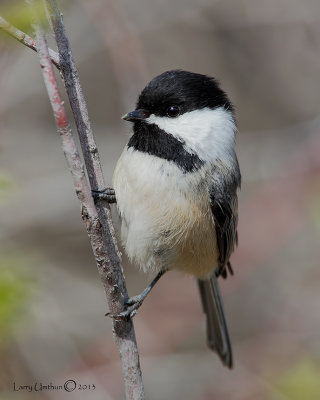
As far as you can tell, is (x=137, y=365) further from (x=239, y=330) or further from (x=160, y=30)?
(x=160, y=30)

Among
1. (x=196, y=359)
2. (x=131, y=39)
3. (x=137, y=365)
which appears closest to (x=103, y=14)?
(x=131, y=39)

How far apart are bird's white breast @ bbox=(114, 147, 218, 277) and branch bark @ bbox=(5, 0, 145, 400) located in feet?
1.26

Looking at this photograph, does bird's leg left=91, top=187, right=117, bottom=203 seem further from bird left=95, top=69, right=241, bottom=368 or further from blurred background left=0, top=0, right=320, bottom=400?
blurred background left=0, top=0, right=320, bottom=400

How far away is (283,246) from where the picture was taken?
4629 millimetres

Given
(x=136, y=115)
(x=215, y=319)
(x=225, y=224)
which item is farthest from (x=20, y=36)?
(x=215, y=319)

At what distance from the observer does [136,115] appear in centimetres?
260

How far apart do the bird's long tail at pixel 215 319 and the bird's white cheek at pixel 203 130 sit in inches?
41.8

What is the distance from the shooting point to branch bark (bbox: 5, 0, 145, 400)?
1813 millimetres

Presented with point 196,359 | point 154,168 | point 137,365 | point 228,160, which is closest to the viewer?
point 137,365

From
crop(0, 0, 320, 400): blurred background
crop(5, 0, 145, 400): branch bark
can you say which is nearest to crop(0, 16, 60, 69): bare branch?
crop(5, 0, 145, 400): branch bark

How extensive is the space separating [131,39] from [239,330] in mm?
2544

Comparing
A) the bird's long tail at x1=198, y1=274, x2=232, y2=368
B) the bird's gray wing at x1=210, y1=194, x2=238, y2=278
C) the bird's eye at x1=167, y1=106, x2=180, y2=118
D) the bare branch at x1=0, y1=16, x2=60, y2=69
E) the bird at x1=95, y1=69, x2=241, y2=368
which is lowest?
the bird's long tail at x1=198, y1=274, x2=232, y2=368

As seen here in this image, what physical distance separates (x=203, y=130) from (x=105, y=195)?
616 millimetres

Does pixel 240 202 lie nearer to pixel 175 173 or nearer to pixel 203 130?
pixel 203 130
